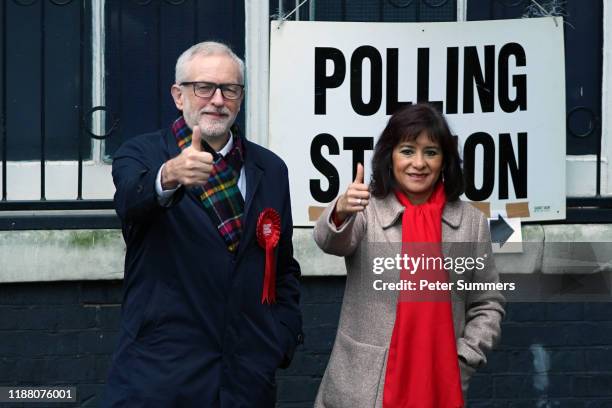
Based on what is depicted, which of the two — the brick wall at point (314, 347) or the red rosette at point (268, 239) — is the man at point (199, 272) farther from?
the brick wall at point (314, 347)

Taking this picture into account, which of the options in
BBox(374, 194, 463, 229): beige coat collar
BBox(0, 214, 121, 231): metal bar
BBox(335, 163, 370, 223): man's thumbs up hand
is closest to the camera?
BBox(335, 163, 370, 223): man's thumbs up hand

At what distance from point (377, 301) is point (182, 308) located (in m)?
0.65

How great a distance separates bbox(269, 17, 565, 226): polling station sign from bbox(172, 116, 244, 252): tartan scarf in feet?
6.96

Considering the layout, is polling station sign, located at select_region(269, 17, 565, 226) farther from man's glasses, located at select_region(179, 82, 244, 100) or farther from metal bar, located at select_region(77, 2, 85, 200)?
man's glasses, located at select_region(179, 82, 244, 100)

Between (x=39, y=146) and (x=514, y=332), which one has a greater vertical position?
(x=39, y=146)

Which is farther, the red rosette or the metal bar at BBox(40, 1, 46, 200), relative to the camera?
the metal bar at BBox(40, 1, 46, 200)

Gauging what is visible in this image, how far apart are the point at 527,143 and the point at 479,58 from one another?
1.64 ft

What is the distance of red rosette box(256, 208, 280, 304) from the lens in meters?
4.40

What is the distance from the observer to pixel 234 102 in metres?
4.33

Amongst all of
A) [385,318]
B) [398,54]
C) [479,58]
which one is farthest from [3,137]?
[385,318]

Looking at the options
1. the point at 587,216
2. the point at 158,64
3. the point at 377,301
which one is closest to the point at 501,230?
the point at 587,216

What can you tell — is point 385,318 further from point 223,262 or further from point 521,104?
point 521,104

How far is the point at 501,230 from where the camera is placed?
6.75m

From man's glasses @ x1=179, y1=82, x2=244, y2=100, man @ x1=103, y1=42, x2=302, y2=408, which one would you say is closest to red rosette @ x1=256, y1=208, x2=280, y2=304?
man @ x1=103, y1=42, x2=302, y2=408
